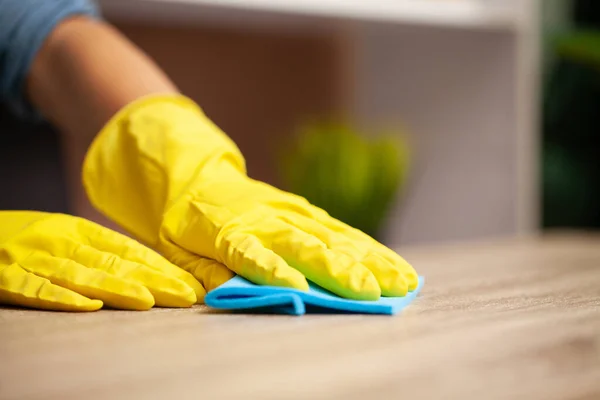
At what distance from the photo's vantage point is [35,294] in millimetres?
597

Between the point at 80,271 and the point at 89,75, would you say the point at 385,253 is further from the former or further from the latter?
the point at 89,75

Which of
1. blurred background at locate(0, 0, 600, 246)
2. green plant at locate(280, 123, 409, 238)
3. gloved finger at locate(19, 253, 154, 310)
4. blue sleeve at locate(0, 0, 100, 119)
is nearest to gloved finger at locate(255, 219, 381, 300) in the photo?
gloved finger at locate(19, 253, 154, 310)

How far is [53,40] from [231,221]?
1.41 ft

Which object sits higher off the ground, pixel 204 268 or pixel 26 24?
pixel 26 24

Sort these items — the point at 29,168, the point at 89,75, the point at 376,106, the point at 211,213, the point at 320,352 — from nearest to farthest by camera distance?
the point at 320,352, the point at 211,213, the point at 89,75, the point at 29,168, the point at 376,106

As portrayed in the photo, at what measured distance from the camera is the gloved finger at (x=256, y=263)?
0.57 meters

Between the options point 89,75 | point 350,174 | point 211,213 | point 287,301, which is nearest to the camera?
point 287,301

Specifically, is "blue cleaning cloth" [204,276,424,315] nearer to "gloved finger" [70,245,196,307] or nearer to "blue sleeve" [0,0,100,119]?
"gloved finger" [70,245,196,307]

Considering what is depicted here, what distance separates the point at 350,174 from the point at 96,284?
0.94 meters

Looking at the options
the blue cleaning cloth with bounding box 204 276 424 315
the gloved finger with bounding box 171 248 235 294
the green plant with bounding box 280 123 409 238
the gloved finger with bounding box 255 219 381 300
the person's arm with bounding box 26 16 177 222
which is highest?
the person's arm with bounding box 26 16 177 222

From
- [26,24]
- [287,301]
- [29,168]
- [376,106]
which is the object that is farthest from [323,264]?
[376,106]

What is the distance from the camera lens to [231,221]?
0.65m

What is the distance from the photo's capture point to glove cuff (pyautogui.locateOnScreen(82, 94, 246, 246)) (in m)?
0.74

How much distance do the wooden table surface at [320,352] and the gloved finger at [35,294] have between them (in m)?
0.01
